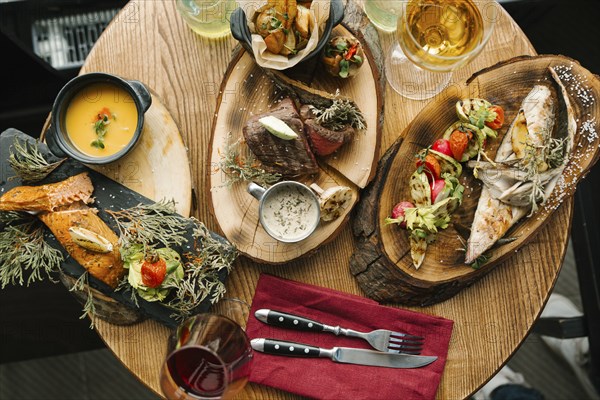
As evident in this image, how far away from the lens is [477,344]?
2084mm

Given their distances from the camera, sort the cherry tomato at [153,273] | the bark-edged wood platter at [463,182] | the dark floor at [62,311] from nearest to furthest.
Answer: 1. the cherry tomato at [153,273]
2. the bark-edged wood platter at [463,182]
3. the dark floor at [62,311]

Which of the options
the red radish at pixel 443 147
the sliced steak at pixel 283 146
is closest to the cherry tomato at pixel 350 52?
the sliced steak at pixel 283 146

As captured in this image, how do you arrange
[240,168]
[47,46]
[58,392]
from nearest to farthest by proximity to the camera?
1. [240,168]
2. [47,46]
3. [58,392]

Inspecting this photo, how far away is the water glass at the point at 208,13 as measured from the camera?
2020 mm

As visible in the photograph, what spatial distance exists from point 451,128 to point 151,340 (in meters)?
1.23

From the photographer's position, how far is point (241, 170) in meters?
1.98

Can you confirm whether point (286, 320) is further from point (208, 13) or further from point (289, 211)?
point (208, 13)

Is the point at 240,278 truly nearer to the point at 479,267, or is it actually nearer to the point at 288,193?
the point at 288,193

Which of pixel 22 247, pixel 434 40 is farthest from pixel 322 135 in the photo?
pixel 22 247

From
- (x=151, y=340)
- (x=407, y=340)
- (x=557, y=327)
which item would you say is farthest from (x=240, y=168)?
(x=557, y=327)

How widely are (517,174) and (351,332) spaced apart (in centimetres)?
74

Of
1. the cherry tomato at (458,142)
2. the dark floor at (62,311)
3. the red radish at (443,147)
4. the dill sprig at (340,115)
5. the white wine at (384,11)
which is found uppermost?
the white wine at (384,11)

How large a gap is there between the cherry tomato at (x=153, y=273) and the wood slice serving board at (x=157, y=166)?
0.20m

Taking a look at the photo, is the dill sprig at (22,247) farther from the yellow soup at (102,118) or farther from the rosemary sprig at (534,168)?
the rosemary sprig at (534,168)
